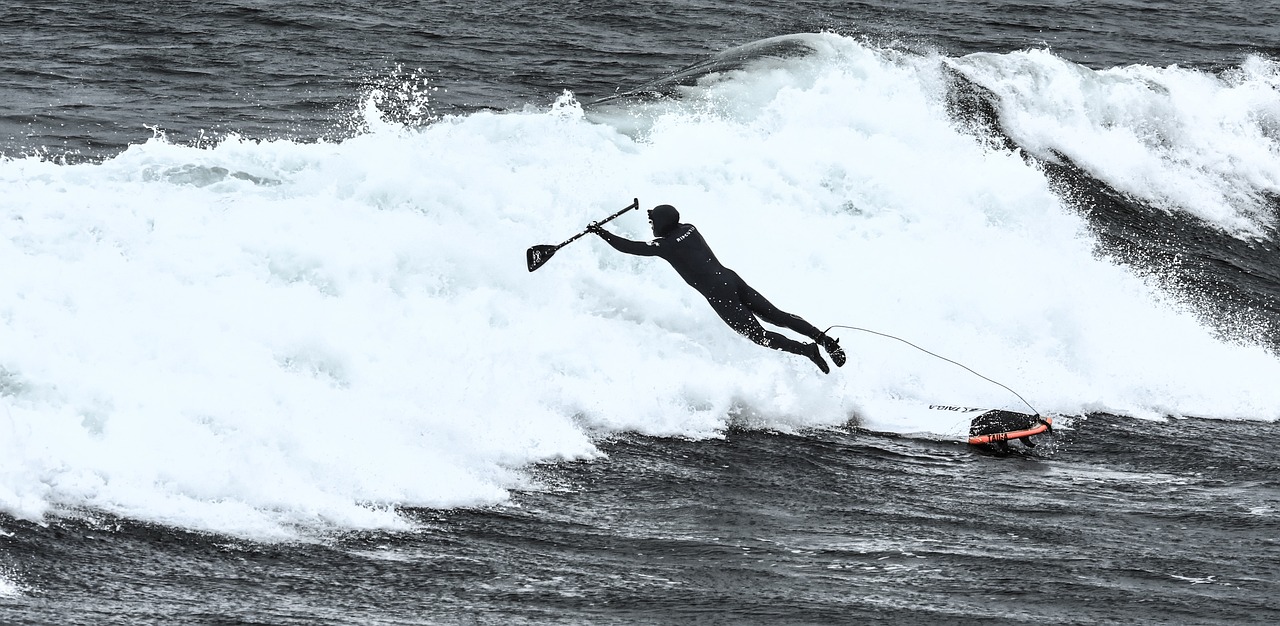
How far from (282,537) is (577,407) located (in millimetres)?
2878

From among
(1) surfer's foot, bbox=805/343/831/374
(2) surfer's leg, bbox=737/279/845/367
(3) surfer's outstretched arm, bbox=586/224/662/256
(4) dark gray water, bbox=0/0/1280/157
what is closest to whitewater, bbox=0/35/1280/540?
(1) surfer's foot, bbox=805/343/831/374

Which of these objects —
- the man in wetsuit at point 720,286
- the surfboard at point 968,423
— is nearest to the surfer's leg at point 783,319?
the man in wetsuit at point 720,286

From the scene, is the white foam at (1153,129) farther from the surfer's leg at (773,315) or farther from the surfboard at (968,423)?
the surfer's leg at (773,315)

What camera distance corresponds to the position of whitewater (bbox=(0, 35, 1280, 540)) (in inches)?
292

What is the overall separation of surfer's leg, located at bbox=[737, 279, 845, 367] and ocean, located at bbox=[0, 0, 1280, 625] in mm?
453

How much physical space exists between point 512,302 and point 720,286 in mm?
1567

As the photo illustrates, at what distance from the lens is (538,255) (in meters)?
9.29

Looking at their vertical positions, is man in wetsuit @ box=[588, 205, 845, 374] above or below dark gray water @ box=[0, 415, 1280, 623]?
above

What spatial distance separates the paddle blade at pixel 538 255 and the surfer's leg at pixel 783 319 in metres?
1.45

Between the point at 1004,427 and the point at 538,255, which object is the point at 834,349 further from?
the point at 538,255

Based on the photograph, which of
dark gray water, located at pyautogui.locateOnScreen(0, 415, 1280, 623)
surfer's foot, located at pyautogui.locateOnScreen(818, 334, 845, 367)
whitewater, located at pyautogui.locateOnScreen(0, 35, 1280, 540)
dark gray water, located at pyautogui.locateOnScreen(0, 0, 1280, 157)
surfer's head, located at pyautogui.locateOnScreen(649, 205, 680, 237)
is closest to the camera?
dark gray water, located at pyautogui.locateOnScreen(0, 415, 1280, 623)

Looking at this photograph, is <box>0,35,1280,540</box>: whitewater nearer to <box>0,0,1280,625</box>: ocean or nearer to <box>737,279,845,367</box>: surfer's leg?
<box>0,0,1280,625</box>: ocean

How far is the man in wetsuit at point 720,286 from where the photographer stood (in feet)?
31.6

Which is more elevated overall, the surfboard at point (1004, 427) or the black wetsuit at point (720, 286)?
the black wetsuit at point (720, 286)
